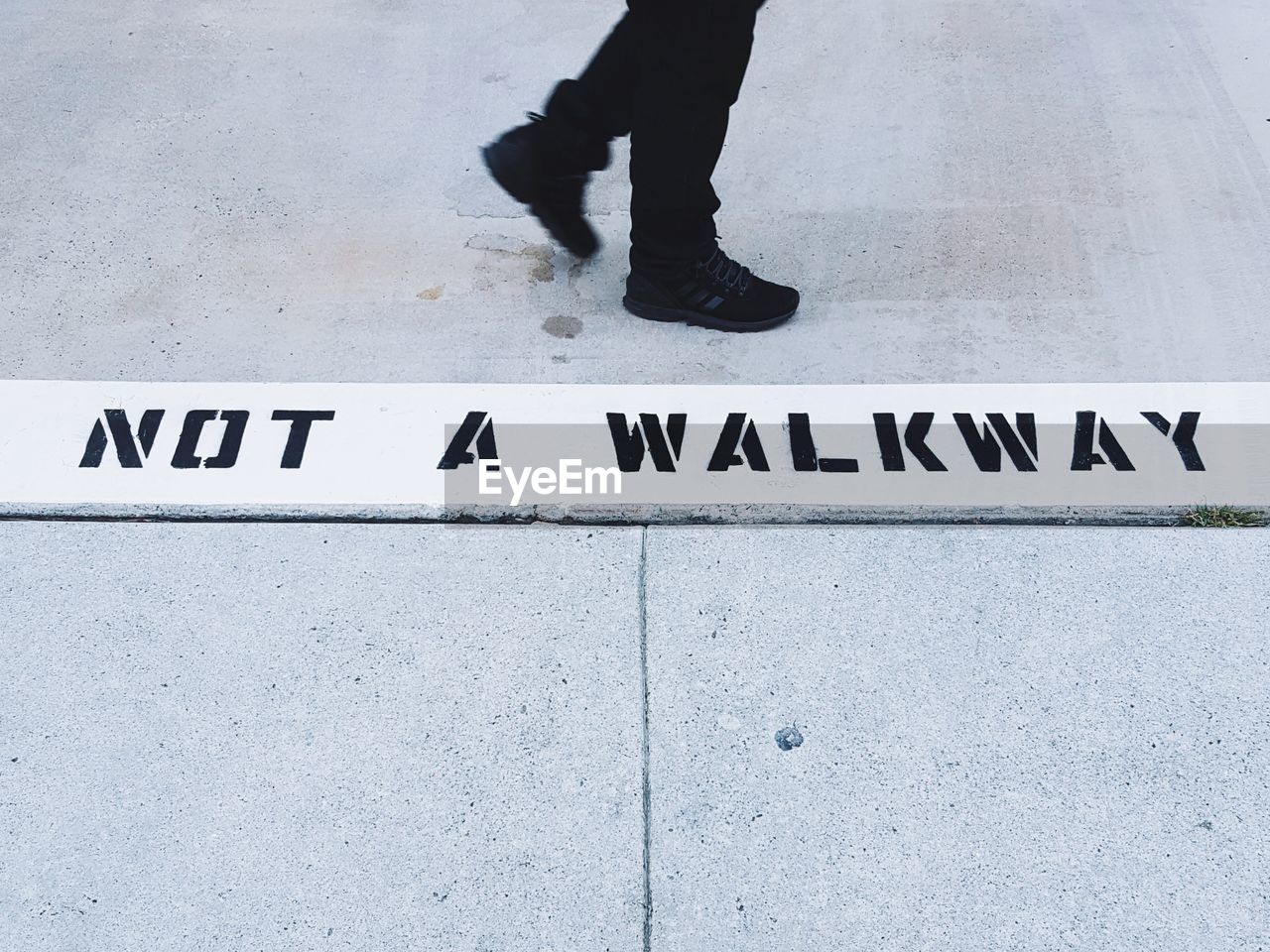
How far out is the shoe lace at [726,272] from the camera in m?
2.91

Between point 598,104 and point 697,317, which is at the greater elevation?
point 598,104

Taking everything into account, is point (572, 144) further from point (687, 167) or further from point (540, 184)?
point (687, 167)

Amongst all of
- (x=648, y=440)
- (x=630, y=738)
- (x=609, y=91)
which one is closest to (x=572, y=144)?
(x=609, y=91)

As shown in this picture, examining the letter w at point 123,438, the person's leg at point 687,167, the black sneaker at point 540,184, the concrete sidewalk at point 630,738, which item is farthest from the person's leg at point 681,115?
the letter w at point 123,438

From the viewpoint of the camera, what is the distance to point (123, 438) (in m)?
2.59

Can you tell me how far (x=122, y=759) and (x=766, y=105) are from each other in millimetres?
2954

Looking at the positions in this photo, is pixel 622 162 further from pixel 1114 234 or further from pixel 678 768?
pixel 678 768

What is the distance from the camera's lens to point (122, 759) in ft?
6.48

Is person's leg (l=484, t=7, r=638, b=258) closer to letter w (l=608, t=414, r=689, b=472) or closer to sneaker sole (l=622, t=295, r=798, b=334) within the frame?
sneaker sole (l=622, t=295, r=798, b=334)

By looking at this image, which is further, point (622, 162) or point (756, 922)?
point (622, 162)

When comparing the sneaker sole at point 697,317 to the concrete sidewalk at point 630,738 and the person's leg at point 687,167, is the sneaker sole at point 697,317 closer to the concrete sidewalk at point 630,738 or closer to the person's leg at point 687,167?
the person's leg at point 687,167

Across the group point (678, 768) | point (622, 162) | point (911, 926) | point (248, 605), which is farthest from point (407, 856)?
point (622, 162)

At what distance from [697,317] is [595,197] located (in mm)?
715

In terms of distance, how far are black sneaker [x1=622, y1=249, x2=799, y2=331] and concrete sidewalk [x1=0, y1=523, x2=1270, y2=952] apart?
759 millimetres
